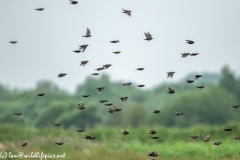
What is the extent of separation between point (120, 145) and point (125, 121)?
151 ft

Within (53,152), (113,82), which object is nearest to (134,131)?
(53,152)

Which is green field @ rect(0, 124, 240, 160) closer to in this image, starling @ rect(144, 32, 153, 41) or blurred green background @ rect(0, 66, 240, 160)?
blurred green background @ rect(0, 66, 240, 160)

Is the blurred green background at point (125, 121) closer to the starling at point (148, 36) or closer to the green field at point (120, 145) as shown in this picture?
the green field at point (120, 145)

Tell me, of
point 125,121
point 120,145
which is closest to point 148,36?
point 120,145

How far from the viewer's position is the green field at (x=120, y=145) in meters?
21.7

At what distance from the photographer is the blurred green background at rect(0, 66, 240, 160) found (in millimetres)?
23125

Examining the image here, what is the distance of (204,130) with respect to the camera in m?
31.8

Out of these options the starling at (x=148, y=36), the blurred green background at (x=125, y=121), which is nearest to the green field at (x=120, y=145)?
the blurred green background at (x=125, y=121)

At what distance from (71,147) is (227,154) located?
20.6 ft

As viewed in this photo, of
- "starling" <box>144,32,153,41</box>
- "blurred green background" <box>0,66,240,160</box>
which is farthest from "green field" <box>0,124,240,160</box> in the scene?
"starling" <box>144,32,153,41</box>

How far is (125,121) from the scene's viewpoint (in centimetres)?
7194

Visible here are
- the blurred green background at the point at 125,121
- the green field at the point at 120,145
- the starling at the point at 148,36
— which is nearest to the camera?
the starling at the point at 148,36

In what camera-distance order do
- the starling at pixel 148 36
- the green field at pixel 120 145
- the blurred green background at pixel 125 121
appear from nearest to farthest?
the starling at pixel 148 36, the green field at pixel 120 145, the blurred green background at pixel 125 121

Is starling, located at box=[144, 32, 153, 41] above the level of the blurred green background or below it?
above
